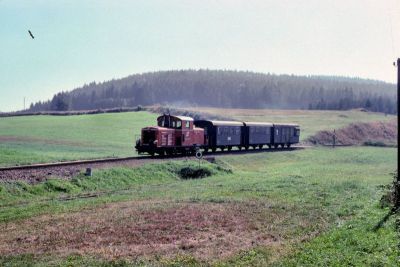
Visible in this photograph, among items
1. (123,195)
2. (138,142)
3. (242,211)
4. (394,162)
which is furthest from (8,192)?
(394,162)

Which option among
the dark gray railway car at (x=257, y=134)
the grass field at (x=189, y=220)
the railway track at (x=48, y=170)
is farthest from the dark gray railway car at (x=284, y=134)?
the railway track at (x=48, y=170)

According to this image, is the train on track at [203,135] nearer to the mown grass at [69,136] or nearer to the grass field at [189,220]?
the grass field at [189,220]

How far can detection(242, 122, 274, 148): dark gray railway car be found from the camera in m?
56.1

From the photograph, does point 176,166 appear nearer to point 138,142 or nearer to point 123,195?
point 138,142

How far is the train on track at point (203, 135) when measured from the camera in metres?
40.0

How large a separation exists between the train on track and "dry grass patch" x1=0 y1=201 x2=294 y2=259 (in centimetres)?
1896

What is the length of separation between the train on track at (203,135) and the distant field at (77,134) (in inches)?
74.3

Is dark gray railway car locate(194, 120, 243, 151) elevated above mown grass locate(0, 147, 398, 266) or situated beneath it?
elevated above

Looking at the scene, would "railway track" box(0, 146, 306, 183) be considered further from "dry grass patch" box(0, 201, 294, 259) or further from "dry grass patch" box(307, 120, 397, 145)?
"dry grass patch" box(307, 120, 397, 145)

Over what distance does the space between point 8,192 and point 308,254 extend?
16148 mm

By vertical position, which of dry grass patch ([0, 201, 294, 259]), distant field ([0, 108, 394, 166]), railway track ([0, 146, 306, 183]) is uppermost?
distant field ([0, 108, 394, 166])

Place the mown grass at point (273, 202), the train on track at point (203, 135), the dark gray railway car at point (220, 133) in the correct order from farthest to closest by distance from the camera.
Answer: the dark gray railway car at point (220, 133) → the train on track at point (203, 135) → the mown grass at point (273, 202)

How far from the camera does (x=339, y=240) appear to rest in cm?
1491

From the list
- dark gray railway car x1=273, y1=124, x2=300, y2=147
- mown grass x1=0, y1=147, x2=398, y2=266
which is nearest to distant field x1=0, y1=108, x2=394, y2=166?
mown grass x1=0, y1=147, x2=398, y2=266
